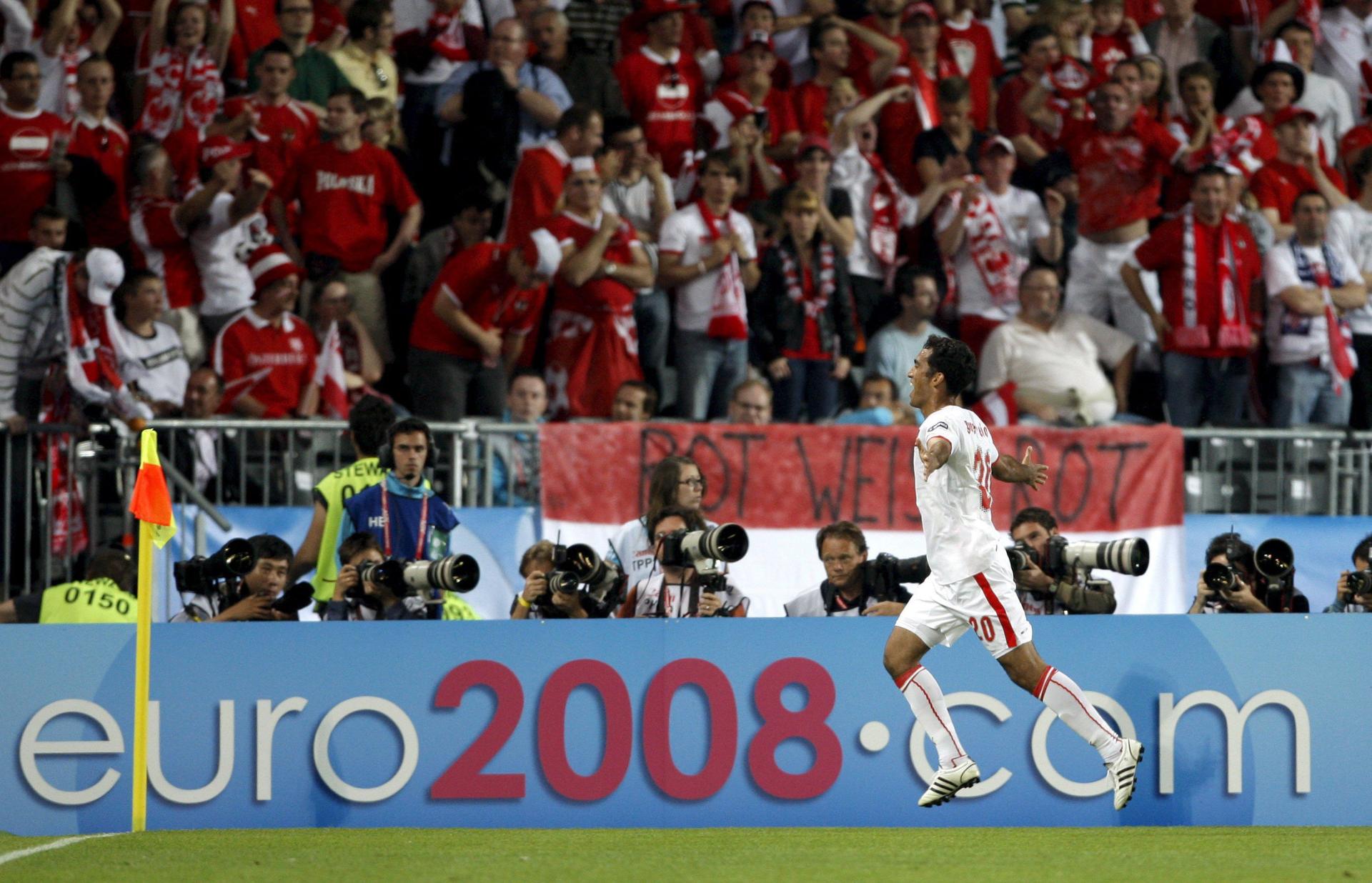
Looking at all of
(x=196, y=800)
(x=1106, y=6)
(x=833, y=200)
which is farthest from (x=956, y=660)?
(x=1106, y=6)

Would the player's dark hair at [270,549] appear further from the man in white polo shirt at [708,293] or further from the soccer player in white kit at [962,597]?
the man in white polo shirt at [708,293]

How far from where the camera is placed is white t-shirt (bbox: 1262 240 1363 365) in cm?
1305

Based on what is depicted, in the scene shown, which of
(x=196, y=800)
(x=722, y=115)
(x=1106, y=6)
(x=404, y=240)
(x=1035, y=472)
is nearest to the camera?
(x=1035, y=472)

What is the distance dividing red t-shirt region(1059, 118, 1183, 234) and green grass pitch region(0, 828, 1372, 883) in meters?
6.73

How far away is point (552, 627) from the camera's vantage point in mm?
8227

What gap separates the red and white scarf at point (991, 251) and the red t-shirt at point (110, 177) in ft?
18.5

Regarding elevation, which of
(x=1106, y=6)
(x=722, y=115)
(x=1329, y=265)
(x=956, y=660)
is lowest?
(x=956, y=660)

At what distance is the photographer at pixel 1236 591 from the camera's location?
8547 mm

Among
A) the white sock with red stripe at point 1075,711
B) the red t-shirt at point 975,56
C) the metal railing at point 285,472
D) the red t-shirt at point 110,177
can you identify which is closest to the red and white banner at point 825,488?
the metal railing at point 285,472

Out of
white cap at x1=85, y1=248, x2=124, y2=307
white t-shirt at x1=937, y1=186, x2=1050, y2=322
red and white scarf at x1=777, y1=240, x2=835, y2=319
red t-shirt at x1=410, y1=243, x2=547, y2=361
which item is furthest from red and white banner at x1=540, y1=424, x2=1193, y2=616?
white cap at x1=85, y1=248, x2=124, y2=307

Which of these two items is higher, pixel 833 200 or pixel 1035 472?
pixel 833 200

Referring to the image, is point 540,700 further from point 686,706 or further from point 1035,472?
point 1035,472

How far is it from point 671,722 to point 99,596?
123 inches

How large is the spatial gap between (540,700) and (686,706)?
0.63m
